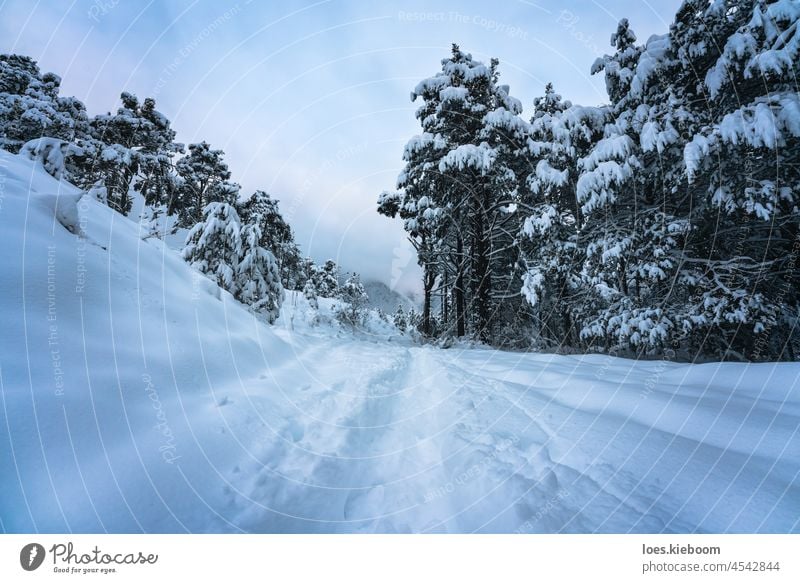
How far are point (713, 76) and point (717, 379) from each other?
237 inches

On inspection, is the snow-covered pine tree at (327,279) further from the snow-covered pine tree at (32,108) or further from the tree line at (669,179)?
the tree line at (669,179)

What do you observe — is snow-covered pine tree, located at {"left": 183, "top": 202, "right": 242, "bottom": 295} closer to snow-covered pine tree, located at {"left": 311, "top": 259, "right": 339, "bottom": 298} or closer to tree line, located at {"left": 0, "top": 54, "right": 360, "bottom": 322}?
tree line, located at {"left": 0, "top": 54, "right": 360, "bottom": 322}

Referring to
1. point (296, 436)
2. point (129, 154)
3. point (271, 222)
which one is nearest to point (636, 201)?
point (296, 436)

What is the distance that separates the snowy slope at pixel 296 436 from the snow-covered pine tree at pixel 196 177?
85.2 ft

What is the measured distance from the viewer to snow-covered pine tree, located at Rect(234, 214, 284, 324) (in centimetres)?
990

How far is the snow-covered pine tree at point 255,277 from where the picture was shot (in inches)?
390

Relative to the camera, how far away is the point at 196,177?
86.8 ft

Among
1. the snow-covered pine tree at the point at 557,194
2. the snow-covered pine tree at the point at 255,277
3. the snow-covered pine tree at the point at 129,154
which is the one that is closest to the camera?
the snow-covered pine tree at the point at 557,194

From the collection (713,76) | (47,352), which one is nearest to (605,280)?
(713,76)

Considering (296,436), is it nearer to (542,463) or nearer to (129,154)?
(542,463)

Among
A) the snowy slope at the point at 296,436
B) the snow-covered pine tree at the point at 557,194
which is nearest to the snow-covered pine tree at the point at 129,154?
the snowy slope at the point at 296,436

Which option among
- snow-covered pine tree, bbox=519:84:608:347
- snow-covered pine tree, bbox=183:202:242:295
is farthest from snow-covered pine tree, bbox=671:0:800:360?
snow-covered pine tree, bbox=183:202:242:295

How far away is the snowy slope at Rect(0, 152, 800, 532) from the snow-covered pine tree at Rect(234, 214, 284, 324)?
241 inches

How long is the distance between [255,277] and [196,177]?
903 inches
